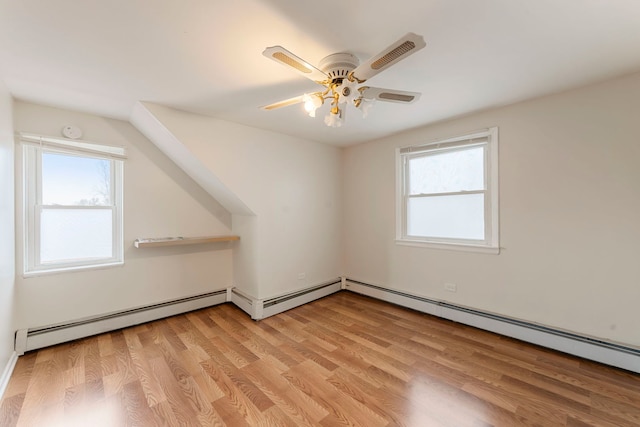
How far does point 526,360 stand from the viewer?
2.20 metres

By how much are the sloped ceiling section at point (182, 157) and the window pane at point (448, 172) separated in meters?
2.24

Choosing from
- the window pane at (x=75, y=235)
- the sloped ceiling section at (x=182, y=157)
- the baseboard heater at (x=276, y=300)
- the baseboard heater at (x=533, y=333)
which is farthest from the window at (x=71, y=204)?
the baseboard heater at (x=533, y=333)

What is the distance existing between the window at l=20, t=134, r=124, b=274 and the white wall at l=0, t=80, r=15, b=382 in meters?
0.29

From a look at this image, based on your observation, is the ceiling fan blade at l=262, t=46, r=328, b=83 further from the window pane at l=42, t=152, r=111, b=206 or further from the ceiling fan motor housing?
the window pane at l=42, t=152, r=111, b=206

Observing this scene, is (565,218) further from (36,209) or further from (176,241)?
(36,209)

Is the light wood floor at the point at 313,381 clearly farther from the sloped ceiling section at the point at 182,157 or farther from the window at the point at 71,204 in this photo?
the sloped ceiling section at the point at 182,157

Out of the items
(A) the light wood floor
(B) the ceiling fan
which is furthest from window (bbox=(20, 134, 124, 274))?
(B) the ceiling fan

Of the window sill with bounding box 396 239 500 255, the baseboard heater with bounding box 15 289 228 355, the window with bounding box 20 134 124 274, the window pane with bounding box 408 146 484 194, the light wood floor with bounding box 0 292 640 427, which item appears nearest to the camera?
the light wood floor with bounding box 0 292 640 427

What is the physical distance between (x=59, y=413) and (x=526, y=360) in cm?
355

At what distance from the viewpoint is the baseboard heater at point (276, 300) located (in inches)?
124

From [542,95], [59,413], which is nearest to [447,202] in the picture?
[542,95]

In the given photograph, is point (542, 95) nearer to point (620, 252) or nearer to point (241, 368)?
point (620, 252)

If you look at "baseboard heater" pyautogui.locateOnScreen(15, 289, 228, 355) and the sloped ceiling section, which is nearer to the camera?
"baseboard heater" pyautogui.locateOnScreen(15, 289, 228, 355)

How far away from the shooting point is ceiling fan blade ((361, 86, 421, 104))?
1.71 metres
